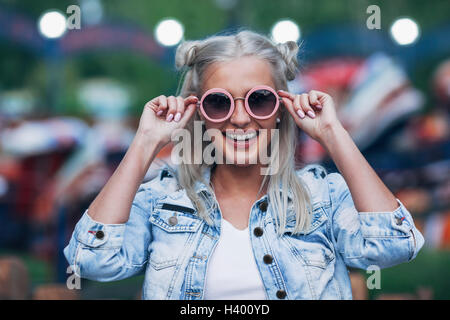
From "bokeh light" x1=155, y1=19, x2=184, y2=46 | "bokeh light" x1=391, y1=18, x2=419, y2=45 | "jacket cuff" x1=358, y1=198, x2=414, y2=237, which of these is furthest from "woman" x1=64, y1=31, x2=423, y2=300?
"bokeh light" x1=391, y1=18, x2=419, y2=45

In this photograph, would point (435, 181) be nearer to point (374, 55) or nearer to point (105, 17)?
point (374, 55)

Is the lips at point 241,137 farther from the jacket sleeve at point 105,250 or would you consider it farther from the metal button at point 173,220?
the jacket sleeve at point 105,250

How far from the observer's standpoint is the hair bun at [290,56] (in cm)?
194

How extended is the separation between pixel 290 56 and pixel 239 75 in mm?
275

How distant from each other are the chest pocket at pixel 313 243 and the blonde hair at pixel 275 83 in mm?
34

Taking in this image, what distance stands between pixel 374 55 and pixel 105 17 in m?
2.29

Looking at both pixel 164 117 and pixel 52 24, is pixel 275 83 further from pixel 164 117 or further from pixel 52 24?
pixel 52 24

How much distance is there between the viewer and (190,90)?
1.96 metres

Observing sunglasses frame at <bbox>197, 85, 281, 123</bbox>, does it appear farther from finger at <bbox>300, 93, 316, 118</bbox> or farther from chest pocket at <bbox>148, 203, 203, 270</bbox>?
chest pocket at <bbox>148, 203, 203, 270</bbox>

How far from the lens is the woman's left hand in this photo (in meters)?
1.72

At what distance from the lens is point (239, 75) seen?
5.86 ft

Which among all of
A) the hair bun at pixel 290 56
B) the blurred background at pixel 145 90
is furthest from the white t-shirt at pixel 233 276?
the blurred background at pixel 145 90

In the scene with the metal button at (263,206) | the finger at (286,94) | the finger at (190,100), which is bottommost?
the metal button at (263,206)
